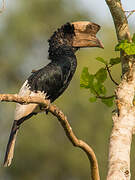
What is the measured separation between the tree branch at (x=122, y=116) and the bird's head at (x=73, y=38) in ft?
4.32

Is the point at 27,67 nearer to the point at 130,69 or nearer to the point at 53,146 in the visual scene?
the point at 53,146

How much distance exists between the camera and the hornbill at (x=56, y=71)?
4.84 metres

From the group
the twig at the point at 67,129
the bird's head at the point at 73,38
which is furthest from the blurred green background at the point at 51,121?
the twig at the point at 67,129

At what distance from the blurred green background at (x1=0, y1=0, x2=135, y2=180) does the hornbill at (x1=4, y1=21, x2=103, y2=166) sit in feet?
27.5

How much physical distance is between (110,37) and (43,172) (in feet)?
15.5

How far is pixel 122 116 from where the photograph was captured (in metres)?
3.61

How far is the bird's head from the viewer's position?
529 cm

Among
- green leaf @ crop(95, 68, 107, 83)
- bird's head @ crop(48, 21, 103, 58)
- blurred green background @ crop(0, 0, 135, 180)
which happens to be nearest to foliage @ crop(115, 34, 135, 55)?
green leaf @ crop(95, 68, 107, 83)

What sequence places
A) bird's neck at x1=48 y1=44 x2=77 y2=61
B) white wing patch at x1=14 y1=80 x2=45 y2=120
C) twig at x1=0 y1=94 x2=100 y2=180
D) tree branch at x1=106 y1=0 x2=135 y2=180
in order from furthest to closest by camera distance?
bird's neck at x1=48 y1=44 x2=77 y2=61 < white wing patch at x1=14 y1=80 x2=45 y2=120 < twig at x1=0 y1=94 x2=100 y2=180 < tree branch at x1=106 y1=0 x2=135 y2=180

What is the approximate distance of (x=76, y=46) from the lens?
5.55 m

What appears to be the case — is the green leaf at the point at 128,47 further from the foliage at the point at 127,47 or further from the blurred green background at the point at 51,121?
the blurred green background at the point at 51,121

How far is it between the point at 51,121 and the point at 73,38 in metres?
11.0

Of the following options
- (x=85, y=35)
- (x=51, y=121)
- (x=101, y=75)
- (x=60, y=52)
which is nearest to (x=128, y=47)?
(x=101, y=75)

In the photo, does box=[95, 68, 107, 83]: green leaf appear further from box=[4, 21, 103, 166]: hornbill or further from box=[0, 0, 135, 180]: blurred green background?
box=[0, 0, 135, 180]: blurred green background
